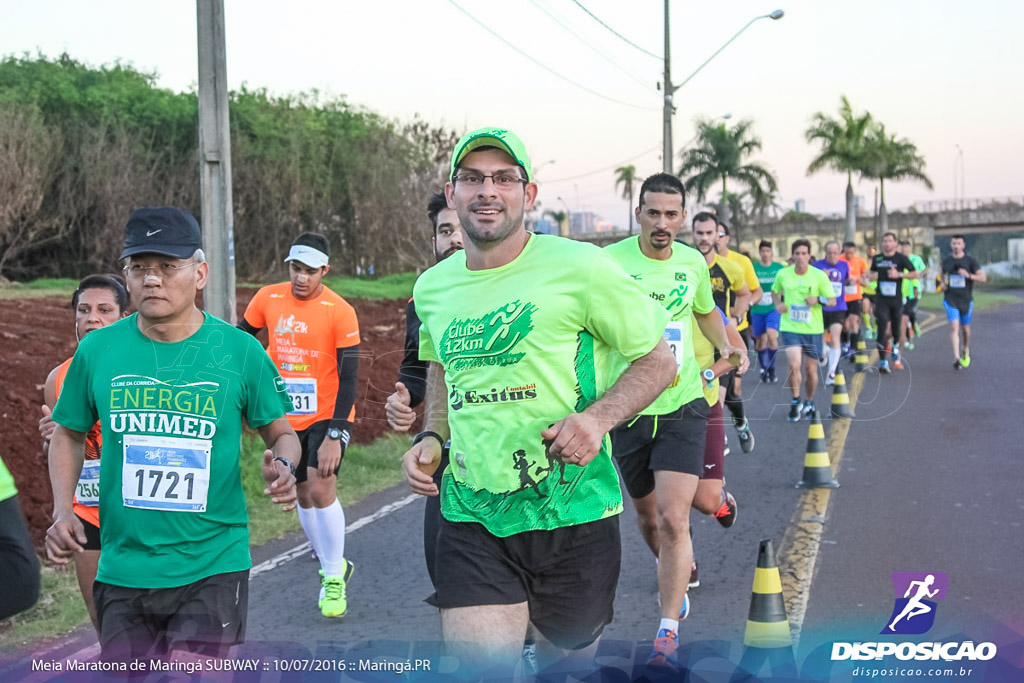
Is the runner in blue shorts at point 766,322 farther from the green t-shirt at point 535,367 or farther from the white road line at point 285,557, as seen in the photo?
the green t-shirt at point 535,367

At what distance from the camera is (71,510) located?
12.1 ft

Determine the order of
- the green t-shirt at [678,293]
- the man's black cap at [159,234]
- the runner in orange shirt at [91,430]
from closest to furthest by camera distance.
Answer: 1. the man's black cap at [159,234]
2. the runner in orange shirt at [91,430]
3. the green t-shirt at [678,293]

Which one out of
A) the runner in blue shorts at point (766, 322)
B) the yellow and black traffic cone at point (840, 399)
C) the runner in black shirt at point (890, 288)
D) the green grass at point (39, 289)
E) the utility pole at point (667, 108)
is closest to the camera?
the yellow and black traffic cone at point (840, 399)

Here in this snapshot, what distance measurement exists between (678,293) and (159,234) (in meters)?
2.96

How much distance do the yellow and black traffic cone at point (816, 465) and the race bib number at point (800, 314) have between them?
4.34 metres

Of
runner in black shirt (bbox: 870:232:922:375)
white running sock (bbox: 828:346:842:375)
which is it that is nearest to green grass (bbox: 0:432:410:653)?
white running sock (bbox: 828:346:842:375)

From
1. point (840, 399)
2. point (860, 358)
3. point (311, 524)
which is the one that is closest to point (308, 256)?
point (311, 524)

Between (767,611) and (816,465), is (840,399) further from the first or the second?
(767,611)

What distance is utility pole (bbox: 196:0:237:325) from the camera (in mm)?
9078

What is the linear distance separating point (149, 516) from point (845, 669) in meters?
2.84

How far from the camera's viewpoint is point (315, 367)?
21.2 ft

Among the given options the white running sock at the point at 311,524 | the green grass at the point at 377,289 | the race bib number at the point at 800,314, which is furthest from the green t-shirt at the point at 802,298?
the green grass at the point at 377,289

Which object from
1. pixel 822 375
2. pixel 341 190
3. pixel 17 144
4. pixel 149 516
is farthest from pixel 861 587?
pixel 341 190

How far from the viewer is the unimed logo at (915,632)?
4793 mm
